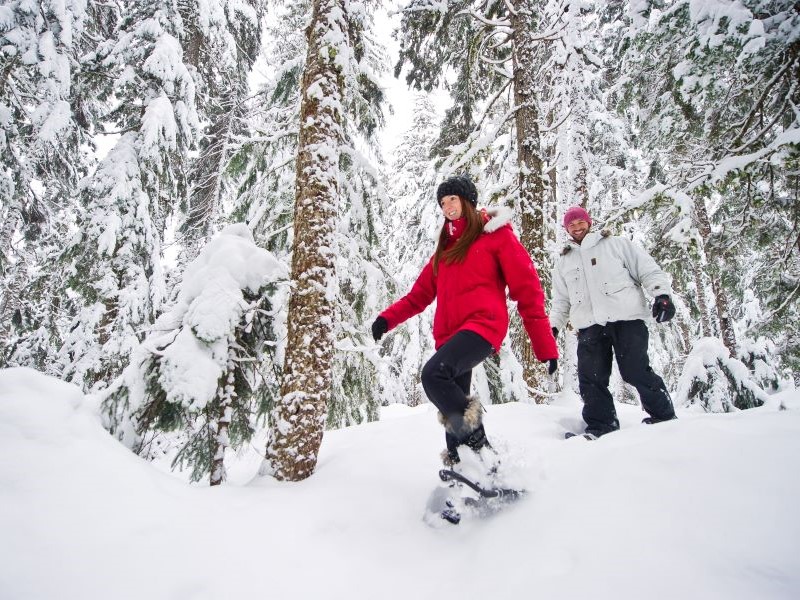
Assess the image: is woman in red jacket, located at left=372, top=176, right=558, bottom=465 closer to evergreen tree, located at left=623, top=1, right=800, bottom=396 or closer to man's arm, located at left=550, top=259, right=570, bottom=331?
man's arm, located at left=550, top=259, right=570, bottom=331

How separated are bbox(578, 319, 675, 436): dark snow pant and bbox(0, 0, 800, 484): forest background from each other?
1592 mm

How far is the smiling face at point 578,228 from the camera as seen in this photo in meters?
4.71

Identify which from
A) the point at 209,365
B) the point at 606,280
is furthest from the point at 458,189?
the point at 209,365

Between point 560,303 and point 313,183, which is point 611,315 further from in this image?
point 313,183

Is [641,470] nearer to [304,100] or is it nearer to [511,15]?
[304,100]

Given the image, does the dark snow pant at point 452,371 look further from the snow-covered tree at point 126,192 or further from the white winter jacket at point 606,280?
the snow-covered tree at point 126,192

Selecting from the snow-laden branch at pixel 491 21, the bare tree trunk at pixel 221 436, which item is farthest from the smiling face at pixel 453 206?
the snow-laden branch at pixel 491 21

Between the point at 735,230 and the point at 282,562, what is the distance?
7100 millimetres

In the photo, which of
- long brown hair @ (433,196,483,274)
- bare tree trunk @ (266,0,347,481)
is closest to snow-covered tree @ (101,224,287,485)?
bare tree trunk @ (266,0,347,481)

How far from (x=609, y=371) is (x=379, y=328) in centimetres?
258

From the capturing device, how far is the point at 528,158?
700 centimetres

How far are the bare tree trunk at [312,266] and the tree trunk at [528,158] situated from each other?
12.6ft

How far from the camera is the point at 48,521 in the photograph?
1979mm

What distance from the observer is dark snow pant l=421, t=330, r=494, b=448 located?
2875mm
